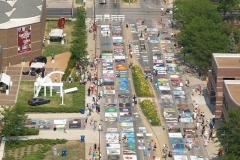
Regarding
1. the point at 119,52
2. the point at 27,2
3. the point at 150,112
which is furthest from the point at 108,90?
the point at 27,2

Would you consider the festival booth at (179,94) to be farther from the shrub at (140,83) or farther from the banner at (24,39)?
the banner at (24,39)

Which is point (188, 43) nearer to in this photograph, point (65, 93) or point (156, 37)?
point (156, 37)

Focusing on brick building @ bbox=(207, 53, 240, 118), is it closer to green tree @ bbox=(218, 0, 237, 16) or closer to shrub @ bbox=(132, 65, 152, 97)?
shrub @ bbox=(132, 65, 152, 97)

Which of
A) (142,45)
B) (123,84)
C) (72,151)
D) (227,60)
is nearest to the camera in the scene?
(72,151)

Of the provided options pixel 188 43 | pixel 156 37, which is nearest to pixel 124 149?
pixel 188 43

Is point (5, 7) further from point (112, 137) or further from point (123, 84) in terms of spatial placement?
point (112, 137)

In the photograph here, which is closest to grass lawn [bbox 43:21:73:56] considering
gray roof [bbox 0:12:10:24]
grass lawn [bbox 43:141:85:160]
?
gray roof [bbox 0:12:10:24]
